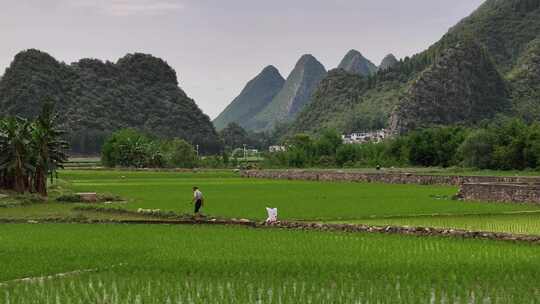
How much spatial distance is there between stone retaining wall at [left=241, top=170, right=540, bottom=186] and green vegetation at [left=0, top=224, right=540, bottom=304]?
27.2 m

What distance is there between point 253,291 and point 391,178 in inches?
1893

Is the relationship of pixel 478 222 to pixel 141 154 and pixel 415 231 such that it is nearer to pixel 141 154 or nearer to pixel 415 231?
pixel 415 231

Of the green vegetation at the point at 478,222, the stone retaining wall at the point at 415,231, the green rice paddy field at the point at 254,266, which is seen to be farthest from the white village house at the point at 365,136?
the stone retaining wall at the point at 415,231

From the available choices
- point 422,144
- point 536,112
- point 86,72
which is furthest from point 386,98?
point 422,144

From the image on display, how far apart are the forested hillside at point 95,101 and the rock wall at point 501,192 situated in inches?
4797

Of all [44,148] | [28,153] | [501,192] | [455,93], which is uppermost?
[455,93]

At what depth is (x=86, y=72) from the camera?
609ft

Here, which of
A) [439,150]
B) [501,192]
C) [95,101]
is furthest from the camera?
[95,101]

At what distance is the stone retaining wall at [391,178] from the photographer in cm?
4619

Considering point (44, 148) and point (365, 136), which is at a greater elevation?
point (365, 136)

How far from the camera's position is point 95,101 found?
571 ft

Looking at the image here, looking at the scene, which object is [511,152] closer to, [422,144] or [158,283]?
[422,144]

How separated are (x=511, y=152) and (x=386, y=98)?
112990 mm

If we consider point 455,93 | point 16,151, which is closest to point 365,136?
point 455,93
